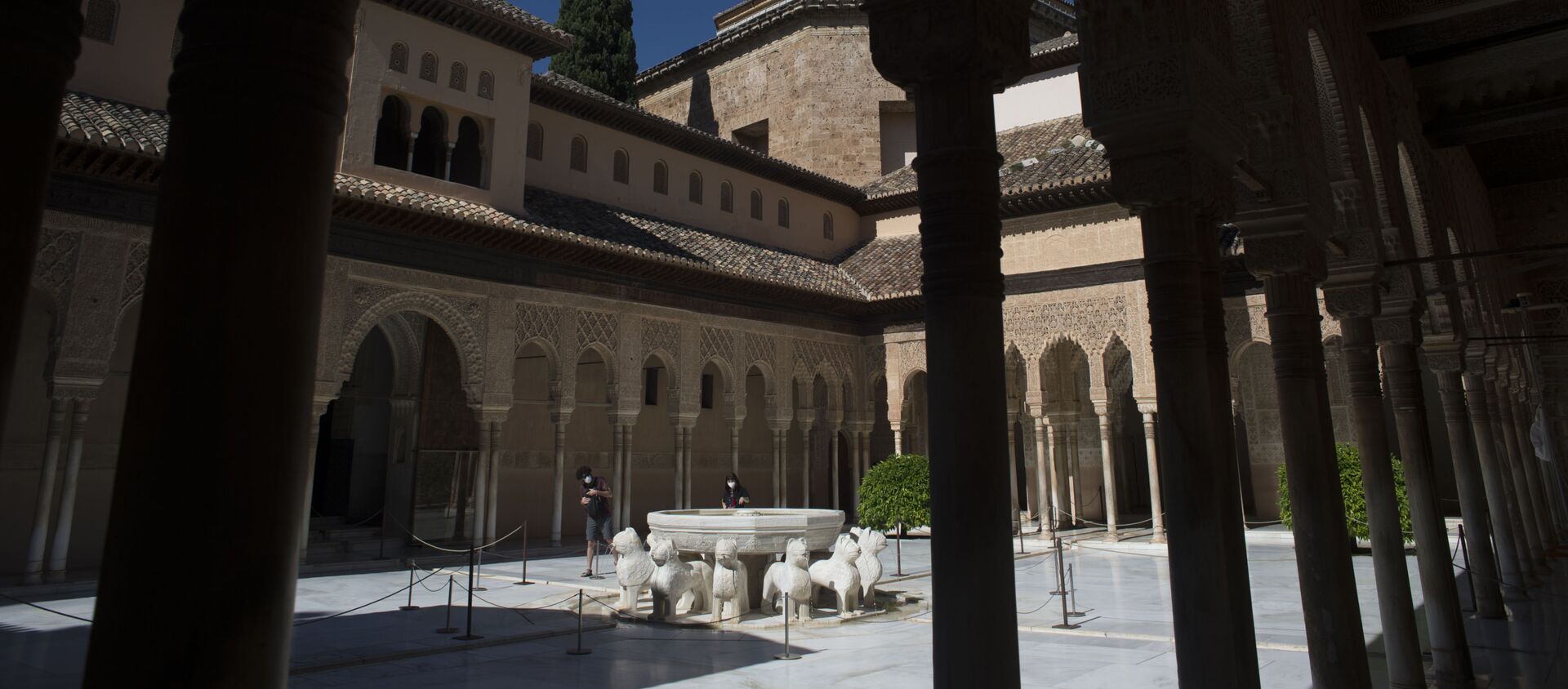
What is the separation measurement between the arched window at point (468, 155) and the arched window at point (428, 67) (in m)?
0.94

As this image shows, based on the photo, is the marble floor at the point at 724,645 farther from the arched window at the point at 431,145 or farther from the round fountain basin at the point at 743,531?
the arched window at the point at 431,145

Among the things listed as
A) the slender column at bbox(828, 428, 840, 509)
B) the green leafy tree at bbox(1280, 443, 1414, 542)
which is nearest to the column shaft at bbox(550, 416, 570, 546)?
the slender column at bbox(828, 428, 840, 509)

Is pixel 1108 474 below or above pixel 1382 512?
above

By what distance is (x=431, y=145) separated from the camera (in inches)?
606

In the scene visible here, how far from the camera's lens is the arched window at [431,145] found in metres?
15.0

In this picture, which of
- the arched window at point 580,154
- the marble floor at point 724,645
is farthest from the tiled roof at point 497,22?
the marble floor at point 724,645

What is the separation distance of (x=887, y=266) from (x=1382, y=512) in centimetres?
1651

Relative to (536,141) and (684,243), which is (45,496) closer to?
(536,141)

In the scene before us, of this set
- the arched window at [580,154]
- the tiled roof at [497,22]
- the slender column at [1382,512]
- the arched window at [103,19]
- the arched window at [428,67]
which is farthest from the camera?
the arched window at [580,154]

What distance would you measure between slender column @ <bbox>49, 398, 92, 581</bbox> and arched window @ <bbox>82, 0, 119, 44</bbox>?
4.59 m

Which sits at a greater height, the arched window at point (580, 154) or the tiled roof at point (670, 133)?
the tiled roof at point (670, 133)

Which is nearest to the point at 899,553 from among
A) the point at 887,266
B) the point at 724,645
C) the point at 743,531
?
the point at 743,531

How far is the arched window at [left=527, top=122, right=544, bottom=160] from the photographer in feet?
56.9

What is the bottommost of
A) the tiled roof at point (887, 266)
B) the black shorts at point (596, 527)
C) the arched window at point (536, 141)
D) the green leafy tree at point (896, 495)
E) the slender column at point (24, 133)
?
the black shorts at point (596, 527)
